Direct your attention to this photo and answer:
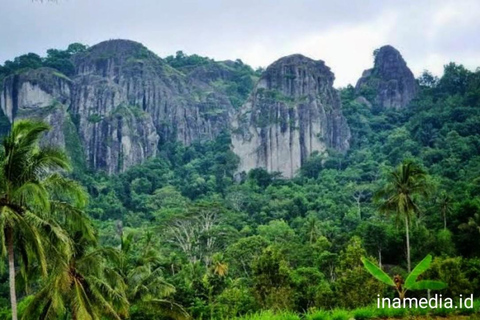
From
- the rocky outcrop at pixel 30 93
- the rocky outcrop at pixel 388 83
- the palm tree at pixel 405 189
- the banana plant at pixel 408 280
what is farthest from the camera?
the rocky outcrop at pixel 388 83

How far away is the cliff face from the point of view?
3994 inches

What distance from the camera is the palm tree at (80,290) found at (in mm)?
12789

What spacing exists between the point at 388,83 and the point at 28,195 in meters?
117

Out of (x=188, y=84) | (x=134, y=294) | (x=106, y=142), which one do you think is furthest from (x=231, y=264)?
(x=188, y=84)

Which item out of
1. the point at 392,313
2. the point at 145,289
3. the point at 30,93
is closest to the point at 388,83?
the point at 30,93

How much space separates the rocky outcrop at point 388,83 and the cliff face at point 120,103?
105 ft

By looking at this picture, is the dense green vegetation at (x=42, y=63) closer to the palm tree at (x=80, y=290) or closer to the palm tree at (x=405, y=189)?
the palm tree at (x=405, y=189)

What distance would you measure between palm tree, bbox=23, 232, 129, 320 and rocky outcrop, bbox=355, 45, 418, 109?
11084 cm

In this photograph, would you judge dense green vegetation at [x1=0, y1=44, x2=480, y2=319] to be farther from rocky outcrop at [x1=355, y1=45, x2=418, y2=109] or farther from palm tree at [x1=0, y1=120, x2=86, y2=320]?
rocky outcrop at [x1=355, y1=45, x2=418, y2=109]

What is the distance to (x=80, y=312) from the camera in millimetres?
13047

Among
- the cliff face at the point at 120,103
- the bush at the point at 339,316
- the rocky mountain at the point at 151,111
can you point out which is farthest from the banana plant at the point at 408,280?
the cliff face at the point at 120,103

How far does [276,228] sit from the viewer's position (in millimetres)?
53750

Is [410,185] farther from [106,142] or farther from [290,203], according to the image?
[106,142]

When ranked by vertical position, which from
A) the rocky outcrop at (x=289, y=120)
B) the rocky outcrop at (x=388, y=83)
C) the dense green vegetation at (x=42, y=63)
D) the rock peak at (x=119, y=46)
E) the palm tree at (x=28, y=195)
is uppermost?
the rock peak at (x=119, y=46)
